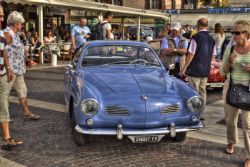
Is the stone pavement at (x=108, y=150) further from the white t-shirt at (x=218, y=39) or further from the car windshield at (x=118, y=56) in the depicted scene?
the white t-shirt at (x=218, y=39)

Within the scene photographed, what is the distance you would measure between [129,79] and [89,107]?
90 cm

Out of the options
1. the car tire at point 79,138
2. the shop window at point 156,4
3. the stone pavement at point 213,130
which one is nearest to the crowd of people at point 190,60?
the stone pavement at point 213,130

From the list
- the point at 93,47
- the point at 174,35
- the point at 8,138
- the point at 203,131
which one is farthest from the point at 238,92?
the point at 174,35

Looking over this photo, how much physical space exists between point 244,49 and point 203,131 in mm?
2019

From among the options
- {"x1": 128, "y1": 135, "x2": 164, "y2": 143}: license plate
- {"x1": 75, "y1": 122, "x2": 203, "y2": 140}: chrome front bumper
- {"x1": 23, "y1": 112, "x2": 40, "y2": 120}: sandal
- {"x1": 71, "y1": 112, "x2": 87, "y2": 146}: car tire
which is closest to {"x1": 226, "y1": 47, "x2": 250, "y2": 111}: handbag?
{"x1": 75, "y1": 122, "x2": 203, "y2": 140}: chrome front bumper

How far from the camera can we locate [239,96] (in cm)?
441

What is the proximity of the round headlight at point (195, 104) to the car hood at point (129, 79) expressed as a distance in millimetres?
392

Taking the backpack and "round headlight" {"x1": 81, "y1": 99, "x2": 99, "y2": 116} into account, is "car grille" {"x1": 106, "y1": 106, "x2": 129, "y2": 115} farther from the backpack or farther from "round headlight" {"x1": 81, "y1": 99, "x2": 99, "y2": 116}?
the backpack

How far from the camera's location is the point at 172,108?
473cm

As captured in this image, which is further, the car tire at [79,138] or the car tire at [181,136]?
the car tire at [181,136]

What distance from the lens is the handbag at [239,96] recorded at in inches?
171

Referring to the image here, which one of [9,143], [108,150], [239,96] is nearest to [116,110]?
[108,150]

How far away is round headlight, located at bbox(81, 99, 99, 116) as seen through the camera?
180 inches

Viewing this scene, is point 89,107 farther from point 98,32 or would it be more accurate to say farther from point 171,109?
point 98,32
